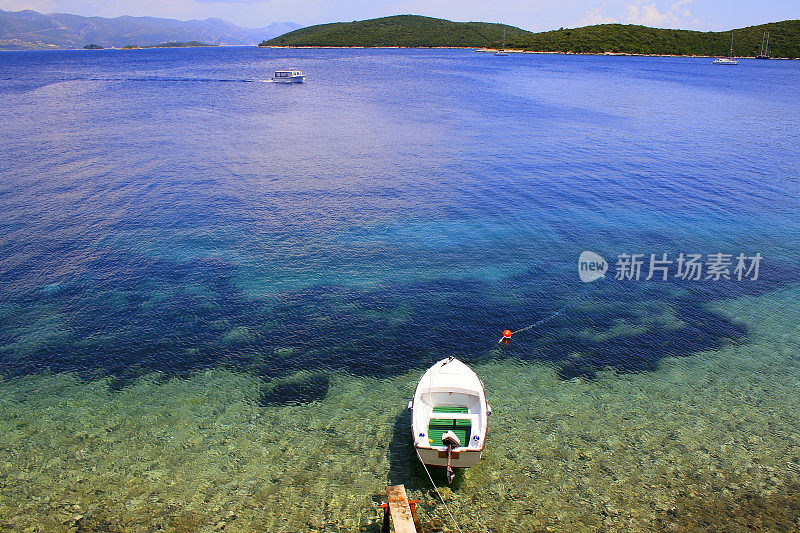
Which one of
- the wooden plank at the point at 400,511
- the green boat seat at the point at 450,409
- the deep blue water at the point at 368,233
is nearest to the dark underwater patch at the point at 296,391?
the deep blue water at the point at 368,233

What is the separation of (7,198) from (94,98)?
3000 inches

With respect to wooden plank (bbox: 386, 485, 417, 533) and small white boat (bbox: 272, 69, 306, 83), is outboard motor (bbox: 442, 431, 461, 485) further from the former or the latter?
small white boat (bbox: 272, 69, 306, 83)

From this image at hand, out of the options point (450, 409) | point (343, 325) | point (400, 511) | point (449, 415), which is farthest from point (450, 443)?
point (343, 325)

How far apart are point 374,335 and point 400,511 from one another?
12.6 m

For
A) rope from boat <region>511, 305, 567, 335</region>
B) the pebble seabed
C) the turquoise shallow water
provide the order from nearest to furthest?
the pebble seabed → the turquoise shallow water → rope from boat <region>511, 305, 567, 335</region>

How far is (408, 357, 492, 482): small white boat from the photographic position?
18.5 meters

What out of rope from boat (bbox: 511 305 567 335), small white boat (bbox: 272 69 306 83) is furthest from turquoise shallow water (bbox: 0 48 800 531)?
small white boat (bbox: 272 69 306 83)

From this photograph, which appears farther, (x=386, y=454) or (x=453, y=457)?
(x=386, y=454)

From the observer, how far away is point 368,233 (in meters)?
41.5

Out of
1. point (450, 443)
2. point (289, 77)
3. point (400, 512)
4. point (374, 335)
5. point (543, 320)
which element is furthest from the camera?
point (289, 77)

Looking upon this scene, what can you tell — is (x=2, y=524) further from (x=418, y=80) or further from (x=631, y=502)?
(x=418, y=80)

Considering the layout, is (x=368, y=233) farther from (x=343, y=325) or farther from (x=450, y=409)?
(x=450, y=409)

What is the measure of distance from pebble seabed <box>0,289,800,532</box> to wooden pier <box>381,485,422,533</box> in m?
0.94

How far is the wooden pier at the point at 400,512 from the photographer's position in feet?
51.9
